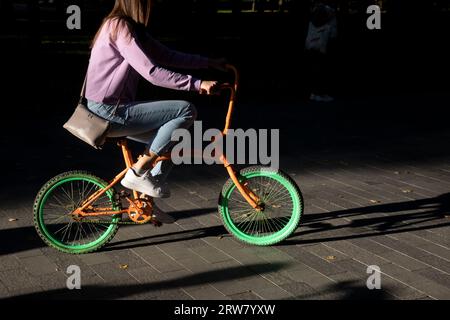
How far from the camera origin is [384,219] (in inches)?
237

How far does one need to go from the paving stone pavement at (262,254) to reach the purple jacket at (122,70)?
1183mm

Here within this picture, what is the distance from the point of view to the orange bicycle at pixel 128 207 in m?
4.98

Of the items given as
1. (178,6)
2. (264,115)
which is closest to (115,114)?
(264,115)

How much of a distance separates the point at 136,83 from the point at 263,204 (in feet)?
4.37

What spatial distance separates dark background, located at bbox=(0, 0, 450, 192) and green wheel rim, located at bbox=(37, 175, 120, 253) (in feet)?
6.49

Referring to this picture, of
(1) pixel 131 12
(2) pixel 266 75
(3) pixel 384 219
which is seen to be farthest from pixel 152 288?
(2) pixel 266 75

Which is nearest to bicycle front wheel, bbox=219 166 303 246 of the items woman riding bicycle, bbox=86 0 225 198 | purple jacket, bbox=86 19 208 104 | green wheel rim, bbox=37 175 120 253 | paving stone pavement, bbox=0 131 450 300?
paving stone pavement, bbox=0 131 450 300

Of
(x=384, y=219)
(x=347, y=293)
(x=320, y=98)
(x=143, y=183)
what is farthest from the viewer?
(x=320, y=98)

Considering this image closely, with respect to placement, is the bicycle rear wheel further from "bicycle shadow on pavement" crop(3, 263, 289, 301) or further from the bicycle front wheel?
the bicycle front wheel

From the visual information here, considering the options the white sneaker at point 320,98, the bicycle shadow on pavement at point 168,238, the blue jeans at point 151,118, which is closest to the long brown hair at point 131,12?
the blue jeans at point 151,118

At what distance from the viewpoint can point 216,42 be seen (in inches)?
703

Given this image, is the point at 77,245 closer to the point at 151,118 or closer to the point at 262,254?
the point at 151,118

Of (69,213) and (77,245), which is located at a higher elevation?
(69,213)

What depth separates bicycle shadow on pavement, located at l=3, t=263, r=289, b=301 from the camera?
425 cm
